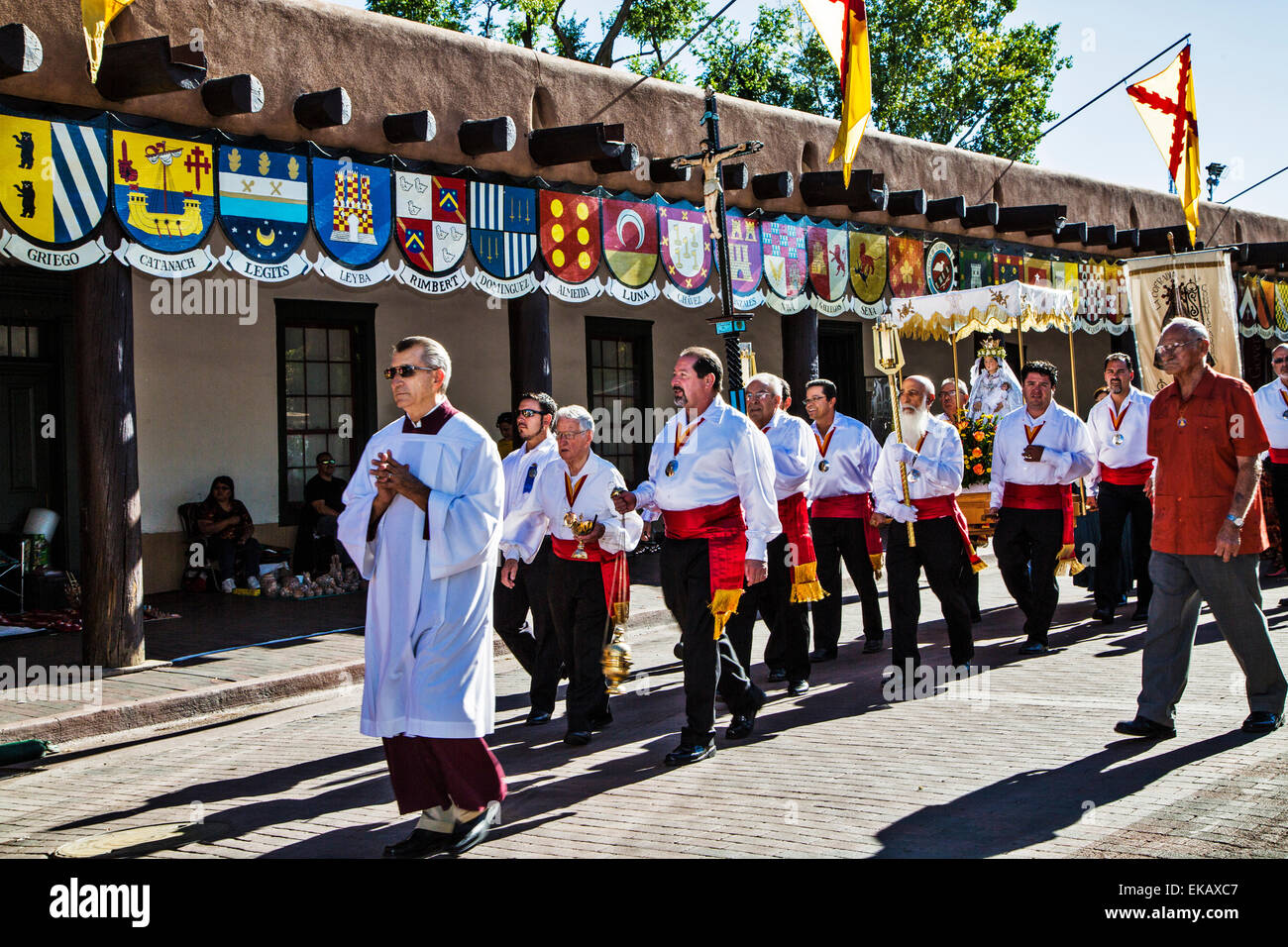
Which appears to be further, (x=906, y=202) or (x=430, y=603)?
(x=906, y=202)

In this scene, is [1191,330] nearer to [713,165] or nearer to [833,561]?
[833,561]

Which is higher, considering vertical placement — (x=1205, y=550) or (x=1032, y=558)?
(x=1205, y=550)

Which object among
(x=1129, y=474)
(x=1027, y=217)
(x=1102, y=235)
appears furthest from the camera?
(x=1102, y=235)

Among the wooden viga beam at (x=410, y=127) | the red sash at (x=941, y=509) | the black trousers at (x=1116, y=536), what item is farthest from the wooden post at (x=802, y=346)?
the red sash at (x=941, y=509)

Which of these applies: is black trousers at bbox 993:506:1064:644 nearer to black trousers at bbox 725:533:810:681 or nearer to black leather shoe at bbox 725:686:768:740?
black trousers at bbox 725:533:810:681

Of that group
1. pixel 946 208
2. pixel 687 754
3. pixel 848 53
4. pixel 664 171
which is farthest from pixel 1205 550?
pixel 946 208

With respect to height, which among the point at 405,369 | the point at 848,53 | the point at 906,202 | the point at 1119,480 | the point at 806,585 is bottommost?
the point at 806,585

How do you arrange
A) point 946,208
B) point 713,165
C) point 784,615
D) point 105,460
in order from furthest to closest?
point 946,208 < point 713,165 < point 105,460 < point 784,615

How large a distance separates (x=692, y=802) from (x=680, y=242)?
28.8 ft

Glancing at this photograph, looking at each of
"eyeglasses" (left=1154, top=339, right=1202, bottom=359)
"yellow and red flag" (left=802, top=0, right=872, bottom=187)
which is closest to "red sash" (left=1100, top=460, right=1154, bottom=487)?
"yellow and red flag" (left=802, top=0, right=872, bottom=187)

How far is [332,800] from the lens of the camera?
5977 millimetres

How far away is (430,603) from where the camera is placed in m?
4.97

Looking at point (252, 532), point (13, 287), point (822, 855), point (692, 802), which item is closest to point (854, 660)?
point (692, 802)

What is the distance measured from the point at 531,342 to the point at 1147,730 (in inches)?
298
